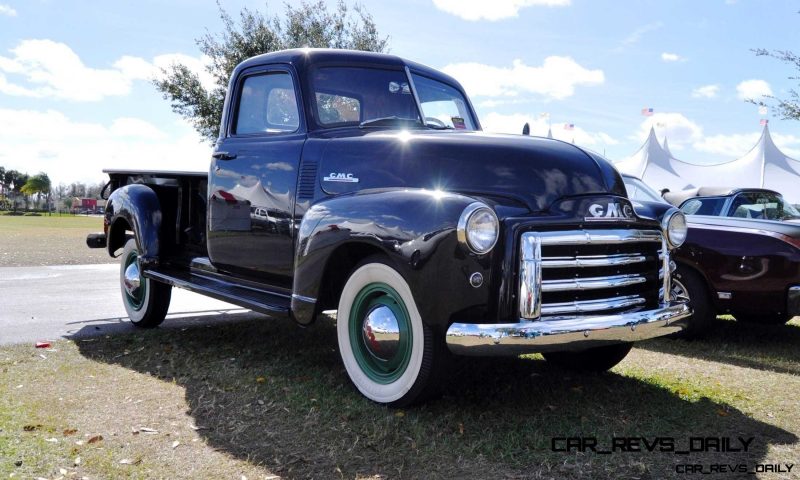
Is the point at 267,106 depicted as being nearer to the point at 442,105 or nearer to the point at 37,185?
the point at 442,105

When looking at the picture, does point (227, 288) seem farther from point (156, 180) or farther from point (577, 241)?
point (577, 241)

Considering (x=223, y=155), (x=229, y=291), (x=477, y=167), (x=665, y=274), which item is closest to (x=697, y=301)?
(x=665, y=274)

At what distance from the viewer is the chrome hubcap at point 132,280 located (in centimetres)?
647

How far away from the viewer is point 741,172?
106 feet

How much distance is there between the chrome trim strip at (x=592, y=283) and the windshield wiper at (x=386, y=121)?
181cm

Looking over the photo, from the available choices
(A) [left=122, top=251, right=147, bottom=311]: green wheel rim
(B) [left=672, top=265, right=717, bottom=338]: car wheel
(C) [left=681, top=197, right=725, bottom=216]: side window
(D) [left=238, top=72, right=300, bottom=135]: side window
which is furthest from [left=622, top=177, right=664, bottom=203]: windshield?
(A) [left=122, top=251, right=147, bottom=311]: green wheel rim

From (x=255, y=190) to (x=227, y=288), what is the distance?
0.77 m

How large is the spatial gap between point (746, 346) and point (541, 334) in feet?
13.2

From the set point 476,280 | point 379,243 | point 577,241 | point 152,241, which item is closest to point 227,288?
point 152,241

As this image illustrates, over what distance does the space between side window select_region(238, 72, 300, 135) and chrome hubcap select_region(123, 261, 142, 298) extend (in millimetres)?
2013

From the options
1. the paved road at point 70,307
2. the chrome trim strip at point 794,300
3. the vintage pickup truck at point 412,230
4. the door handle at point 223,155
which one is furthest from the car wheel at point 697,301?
the paved road at point 70,307

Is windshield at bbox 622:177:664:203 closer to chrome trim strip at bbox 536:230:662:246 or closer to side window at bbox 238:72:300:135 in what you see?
chrome trim strip at bbox 536:230:662:246

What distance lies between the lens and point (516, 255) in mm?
3350

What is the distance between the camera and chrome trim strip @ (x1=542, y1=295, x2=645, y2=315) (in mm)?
3428
